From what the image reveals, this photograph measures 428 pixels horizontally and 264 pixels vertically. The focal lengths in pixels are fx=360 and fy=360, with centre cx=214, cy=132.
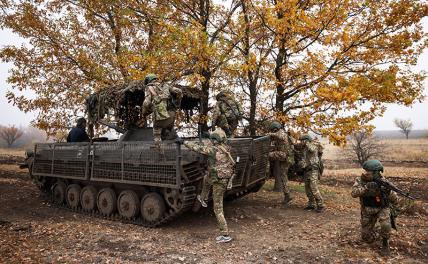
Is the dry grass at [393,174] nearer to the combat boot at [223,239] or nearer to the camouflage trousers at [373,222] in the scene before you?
the camouflage trousers at [373,222]

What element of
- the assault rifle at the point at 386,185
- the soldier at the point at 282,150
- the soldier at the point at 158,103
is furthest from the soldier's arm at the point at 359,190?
the soldier at the point at 158,103

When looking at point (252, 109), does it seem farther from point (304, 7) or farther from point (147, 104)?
point (147, 104)

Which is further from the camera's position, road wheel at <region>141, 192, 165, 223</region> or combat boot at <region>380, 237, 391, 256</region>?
road wheel at <region>141, 192, 165, 223</region>

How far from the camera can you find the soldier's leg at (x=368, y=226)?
6.64 meters

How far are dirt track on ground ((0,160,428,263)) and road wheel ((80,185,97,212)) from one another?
0.97 ft

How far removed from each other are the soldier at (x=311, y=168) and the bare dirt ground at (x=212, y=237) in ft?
1.14

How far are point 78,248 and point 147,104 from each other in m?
3.51

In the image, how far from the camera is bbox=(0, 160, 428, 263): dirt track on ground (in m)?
6.20

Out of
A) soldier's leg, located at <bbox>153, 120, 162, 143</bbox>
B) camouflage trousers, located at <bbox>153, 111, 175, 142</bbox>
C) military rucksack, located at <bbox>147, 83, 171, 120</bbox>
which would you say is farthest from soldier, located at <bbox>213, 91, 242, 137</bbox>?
soldier's leg, located at <bbox>153, 120, 162, 143</bbox>

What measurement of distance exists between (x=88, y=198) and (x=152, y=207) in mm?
2578

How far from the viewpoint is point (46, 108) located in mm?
14039

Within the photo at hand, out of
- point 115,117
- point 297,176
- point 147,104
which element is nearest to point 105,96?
point 115,117

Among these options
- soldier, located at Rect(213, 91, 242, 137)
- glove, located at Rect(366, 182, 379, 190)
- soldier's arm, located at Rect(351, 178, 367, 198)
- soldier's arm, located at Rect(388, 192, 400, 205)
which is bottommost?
soldier's arm, located at Rect(388, 192, 400, 205)

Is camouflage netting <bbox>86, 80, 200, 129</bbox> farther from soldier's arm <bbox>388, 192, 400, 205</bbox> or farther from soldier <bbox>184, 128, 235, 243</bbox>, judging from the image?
soldier's arm <bbox>388, 192, 400, 205</bbox>
